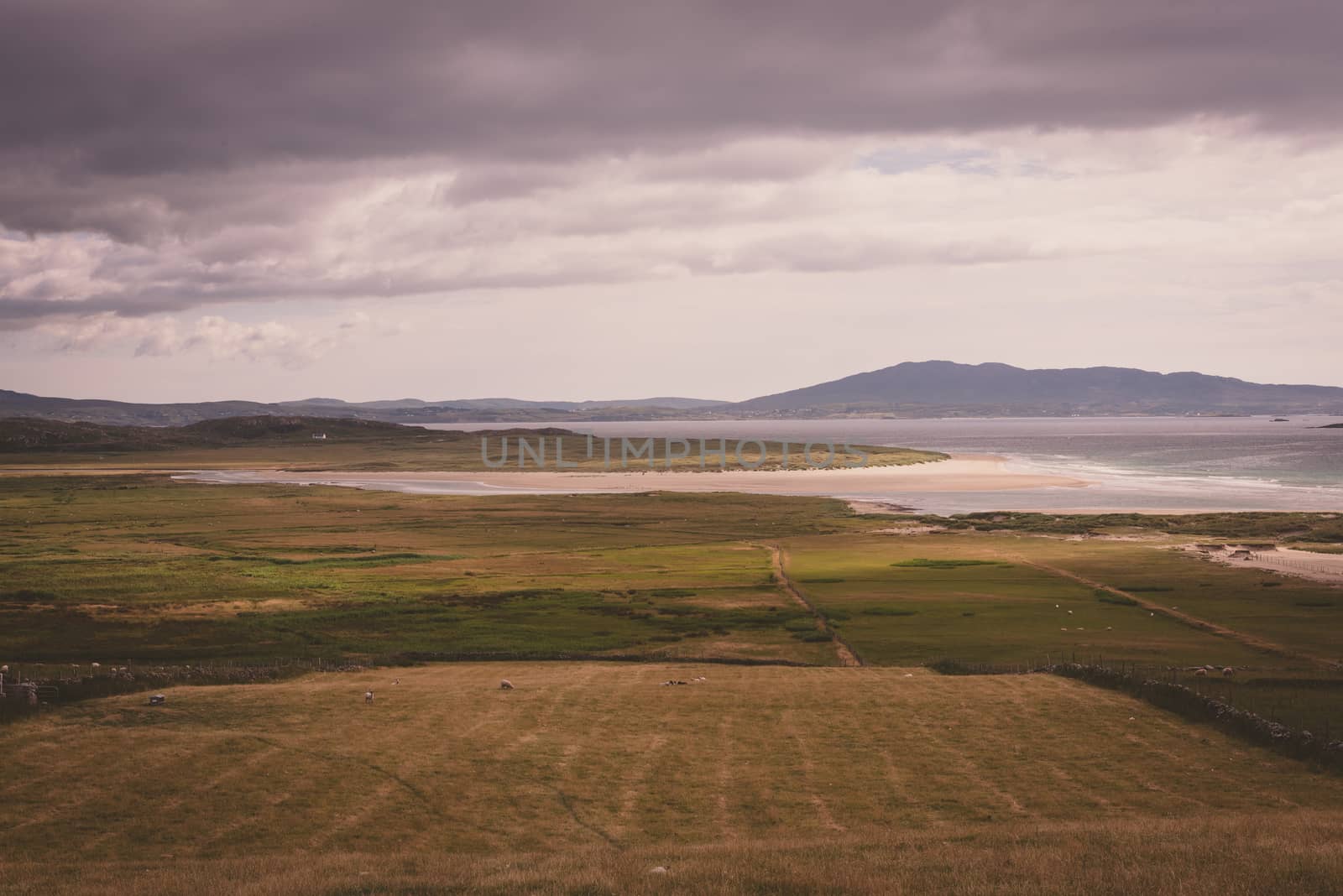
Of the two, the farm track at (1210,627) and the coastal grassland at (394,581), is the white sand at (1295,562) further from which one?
the coastal grassland at (394,581)

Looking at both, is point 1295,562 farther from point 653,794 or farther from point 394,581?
point 653,794

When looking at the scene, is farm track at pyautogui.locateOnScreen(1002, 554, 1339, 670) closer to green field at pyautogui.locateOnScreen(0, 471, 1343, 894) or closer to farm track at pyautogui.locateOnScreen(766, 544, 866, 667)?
green field at pyautogui.locateOnScreen(0, 471, 1343, 894)

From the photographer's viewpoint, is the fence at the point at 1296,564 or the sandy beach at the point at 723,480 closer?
the fence at the point at 1296,564

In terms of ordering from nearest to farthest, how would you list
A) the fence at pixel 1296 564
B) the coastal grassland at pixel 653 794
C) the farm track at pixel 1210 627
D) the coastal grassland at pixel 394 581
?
the coastal grassland at pixel 653 794
the farm track at pixel 1210 627
the coastal grassland at pixel 394 581
the fence at pixel 1296 564

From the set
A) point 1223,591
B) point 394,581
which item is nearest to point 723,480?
point 394,581

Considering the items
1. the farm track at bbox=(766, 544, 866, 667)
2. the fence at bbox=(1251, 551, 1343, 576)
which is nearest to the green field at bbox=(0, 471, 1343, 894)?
the farm track at bbox=(766, 544, 866, 667)

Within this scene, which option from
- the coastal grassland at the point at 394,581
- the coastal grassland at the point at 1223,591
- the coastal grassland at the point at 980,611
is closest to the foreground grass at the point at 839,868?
the coastal grassland at the point at 980,611

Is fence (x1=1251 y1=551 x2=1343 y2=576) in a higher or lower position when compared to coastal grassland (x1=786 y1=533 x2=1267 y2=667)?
higher
